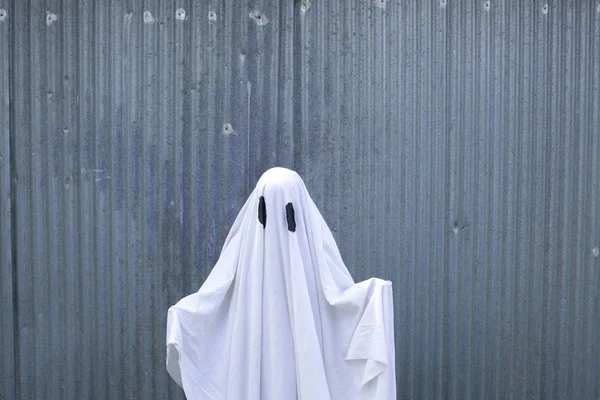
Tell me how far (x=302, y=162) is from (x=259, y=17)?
0.91 metres

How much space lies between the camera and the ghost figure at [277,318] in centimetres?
467

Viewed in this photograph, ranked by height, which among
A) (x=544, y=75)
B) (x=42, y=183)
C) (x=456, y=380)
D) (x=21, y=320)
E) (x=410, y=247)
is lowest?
(x=456, y=380)

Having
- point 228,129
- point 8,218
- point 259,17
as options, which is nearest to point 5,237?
point 8,218

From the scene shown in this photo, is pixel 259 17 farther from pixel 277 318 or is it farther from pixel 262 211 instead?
pixel 277 318

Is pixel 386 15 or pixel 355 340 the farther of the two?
pixel 386 15

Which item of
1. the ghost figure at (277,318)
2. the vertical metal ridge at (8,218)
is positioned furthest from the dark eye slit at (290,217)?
the vertical metal ridge at (8,218)

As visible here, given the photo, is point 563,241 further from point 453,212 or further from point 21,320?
point 21,320

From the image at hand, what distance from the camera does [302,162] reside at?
21.0ft

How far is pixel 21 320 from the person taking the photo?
6.40 m

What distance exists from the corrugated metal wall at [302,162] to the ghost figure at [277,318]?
1.60 meters

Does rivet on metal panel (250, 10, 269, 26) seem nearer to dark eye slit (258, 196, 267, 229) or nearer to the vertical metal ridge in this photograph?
the vertical metal ridge

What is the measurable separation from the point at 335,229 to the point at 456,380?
48.0 inches

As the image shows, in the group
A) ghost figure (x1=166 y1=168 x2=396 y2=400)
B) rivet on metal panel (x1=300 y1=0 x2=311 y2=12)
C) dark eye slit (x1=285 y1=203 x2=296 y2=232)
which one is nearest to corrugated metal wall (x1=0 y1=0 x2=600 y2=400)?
rivet on metal panel (x1=300 y1=0 x2=311 y2=12)

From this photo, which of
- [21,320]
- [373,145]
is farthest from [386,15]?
[21,320]
